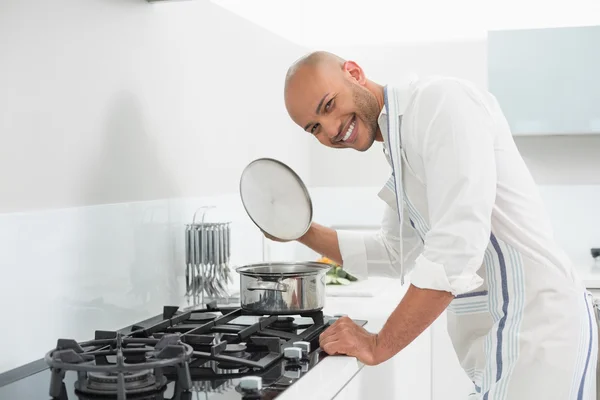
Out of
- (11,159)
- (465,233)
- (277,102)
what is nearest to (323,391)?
(465,233)

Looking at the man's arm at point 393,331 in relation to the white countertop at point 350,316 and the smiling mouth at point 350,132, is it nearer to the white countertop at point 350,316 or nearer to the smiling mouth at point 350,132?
the white countertop at point 350,316

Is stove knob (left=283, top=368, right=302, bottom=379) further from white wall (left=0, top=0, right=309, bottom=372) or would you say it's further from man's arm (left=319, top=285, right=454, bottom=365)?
white wall (left=0, top=0, right=309, bottom=372)

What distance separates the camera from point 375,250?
1901 millimetres

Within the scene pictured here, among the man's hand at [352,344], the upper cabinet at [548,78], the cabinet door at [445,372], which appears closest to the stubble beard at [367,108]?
the man's hand at [352,344]

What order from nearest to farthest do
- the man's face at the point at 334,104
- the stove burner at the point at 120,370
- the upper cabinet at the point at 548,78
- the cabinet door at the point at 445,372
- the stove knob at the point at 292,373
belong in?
the stove burner at the point at 120,370
the stove knob at the point at 292,373
the man's face at the point at 334,104
the cabinet door at the point at 445,372
the upper cabinet at the point at 548,78

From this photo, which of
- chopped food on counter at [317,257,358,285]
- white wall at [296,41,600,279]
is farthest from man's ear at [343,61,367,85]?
white wall at [296,41,600,279]

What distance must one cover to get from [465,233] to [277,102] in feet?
5.49

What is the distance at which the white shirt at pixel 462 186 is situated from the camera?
4.59 ft

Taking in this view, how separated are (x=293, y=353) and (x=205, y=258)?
2.05 feet

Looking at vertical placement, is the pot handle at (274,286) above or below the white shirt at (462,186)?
below

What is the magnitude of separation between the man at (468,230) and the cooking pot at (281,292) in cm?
19

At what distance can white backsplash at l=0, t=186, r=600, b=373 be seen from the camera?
4.66 ft

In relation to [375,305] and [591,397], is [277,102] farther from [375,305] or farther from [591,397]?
[591,397]

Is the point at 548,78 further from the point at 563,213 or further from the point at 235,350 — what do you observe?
the point at 235,350
